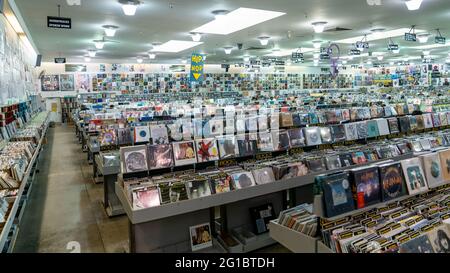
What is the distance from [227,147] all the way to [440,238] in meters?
2.45

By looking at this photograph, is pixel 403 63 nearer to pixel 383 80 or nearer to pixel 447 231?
pixel 383 80

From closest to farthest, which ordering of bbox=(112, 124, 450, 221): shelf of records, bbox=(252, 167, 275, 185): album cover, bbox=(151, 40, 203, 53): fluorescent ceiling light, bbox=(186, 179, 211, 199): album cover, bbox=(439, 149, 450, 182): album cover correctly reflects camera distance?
1. bbox=(439, 149, 450, 182): album cover
2. bbox=(112, 124, 450, 221): shelf of records
3. bbox=(186, 179, 211, 199): album cover
4. bbox=(252, 167, 275, 185): album cover
5. bbox=(151, 40, 203, 53): fluorescent ceiling light

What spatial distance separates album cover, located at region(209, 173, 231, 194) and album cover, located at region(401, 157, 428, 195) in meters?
1.74

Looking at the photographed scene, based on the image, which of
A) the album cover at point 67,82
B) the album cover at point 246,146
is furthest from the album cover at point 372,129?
the album cover at point 67,82

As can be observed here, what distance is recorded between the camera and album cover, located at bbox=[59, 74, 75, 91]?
62.2ft

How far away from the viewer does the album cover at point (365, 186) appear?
7.74 ft

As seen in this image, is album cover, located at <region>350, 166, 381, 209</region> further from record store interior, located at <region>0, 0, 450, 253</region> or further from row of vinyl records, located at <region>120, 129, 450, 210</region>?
row of vinyl records, located at <region>120, 129, 450, 210</region>

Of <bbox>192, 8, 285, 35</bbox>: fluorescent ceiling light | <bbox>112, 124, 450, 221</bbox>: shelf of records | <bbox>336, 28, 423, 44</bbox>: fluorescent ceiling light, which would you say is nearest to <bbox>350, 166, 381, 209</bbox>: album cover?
<bbox>112, 124, 450, 221</bbox>: shelf of records

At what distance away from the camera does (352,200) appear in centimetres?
235

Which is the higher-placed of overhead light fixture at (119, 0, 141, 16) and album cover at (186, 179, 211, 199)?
overhead light fixture at (119, 0, 141, 16)

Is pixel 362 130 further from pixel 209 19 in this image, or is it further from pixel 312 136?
pixel 209 19

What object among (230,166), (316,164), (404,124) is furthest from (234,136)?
(404,124)

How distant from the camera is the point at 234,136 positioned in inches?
167
